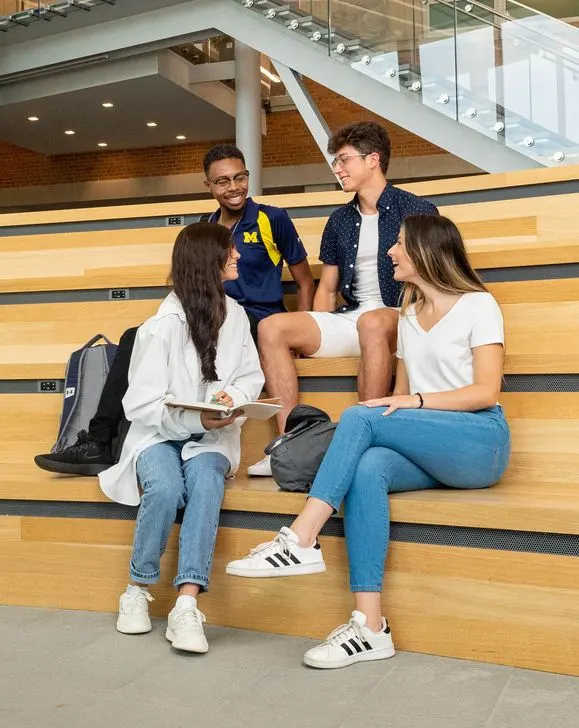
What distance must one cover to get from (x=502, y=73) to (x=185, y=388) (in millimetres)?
3818

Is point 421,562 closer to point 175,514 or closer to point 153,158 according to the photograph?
point 175,514

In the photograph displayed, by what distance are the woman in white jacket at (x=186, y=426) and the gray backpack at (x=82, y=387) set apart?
46cm

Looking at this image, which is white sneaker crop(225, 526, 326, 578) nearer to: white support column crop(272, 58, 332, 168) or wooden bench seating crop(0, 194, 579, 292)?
wooden bench seating crop(0, 194, 579, 292)

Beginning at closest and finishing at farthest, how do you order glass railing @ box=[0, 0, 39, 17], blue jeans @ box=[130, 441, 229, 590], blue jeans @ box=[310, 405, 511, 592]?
blue jeans @ box=[310, 405, 511, 592], blue jeans @ box=[130, 441, 229, 590], glass railing @ box=[0, 0, 39, 17]

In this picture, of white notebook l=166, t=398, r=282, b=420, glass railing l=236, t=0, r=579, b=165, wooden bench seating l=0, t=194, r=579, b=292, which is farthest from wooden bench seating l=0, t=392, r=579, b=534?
glass railing l=236, t=0, r=579, b=165

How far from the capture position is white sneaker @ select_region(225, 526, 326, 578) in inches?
84.4

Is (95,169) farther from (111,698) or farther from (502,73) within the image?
(111,698)

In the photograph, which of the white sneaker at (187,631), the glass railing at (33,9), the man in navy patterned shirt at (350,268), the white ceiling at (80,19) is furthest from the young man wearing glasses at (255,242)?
the glass railing at (33,9)

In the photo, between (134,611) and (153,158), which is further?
(153,158)

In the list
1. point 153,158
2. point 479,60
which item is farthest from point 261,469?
point 153,158

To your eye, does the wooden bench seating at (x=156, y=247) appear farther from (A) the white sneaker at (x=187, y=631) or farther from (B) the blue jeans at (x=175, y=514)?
(A) the white sneaker at (x=187, y=631)

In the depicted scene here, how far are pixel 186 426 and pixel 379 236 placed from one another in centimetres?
106

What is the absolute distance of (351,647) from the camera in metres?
2.10

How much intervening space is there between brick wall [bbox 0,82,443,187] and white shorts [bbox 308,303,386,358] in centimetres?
843
